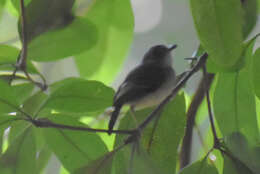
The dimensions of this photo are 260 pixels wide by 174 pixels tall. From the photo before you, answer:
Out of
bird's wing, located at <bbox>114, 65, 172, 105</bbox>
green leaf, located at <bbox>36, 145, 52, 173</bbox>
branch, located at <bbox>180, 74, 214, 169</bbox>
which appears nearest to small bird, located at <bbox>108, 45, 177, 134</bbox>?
bird's wing, located at <bbox>114, 65, 172, 105</bbox>

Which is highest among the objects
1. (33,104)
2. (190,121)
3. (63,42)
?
(63,42)

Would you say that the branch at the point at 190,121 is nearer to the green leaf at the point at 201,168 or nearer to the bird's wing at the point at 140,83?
the bird's wing at the point at 140,83

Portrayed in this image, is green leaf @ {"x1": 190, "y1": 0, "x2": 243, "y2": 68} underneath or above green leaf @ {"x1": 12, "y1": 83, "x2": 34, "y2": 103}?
above

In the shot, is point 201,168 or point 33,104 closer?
point 201,168

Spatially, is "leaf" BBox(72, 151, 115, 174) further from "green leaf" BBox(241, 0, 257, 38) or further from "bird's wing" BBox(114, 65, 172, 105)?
"green leaf" BBox(241, 0, 257, 38)

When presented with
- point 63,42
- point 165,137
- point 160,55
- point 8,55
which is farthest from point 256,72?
point 160,55

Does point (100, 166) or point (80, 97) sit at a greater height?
point (80, 97)

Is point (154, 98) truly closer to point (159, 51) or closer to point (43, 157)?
point (43, 157)

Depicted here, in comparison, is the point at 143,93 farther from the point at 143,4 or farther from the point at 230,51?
the point at 143,4

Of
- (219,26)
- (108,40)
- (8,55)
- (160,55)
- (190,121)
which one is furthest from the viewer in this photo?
(160,55)
